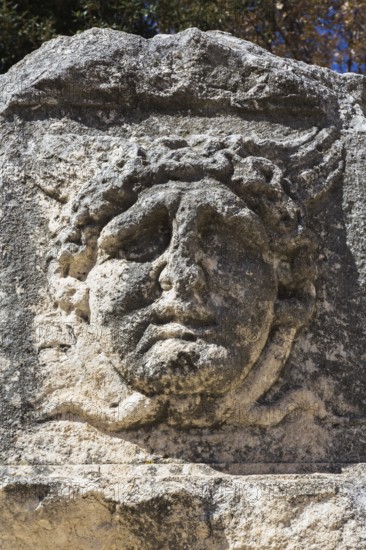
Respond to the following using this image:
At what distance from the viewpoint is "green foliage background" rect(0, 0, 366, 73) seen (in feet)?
23.5

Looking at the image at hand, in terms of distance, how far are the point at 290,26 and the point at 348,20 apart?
0.43 meters

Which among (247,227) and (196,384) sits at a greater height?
(247,227)

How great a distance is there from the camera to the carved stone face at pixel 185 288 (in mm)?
3527

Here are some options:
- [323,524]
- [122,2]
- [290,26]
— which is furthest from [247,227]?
[290,26]

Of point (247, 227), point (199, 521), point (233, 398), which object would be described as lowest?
point (199, 521)

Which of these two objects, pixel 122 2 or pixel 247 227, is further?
pixel 122 2

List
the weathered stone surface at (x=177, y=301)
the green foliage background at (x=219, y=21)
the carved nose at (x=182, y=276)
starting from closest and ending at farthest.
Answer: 1. the weathered stone surface at (x=177, y=301)
2. the carved nose at (x=182, y=276)
3. the green foliage background at (x=219, y=21)

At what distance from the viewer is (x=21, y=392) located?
144 inches

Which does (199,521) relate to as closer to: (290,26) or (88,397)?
(88,397)

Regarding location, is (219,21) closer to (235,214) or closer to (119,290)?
(235,214)

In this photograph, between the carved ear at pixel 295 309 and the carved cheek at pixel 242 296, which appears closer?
the carved cheek at pixel 242 296

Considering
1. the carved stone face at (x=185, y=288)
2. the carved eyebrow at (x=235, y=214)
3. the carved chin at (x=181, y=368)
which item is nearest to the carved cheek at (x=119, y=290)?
the carved stone face at (x=185, y=288)

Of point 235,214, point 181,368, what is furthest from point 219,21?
point 181,368

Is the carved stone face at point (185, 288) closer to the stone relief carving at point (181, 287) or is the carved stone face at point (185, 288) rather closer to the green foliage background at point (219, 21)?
the stone relief carving at point (181, 287)
